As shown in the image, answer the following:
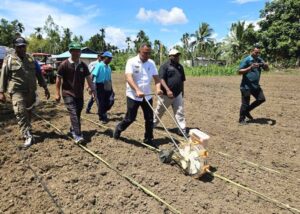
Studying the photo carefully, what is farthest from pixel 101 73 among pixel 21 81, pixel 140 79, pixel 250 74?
pixel 250 74

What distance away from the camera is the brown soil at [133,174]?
14.3 ft

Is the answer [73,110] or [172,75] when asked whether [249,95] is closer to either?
[172,75]

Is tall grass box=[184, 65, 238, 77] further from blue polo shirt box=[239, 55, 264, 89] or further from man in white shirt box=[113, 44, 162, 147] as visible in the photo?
man in white shirt box=[113, 44, 162, 147]

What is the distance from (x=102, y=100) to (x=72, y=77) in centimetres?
235

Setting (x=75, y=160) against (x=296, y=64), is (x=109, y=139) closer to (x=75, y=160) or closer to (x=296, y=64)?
(x=75, y=160)

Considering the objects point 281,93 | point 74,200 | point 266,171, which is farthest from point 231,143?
point 281,93

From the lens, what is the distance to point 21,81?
19.7ft

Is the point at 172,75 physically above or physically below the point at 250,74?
above

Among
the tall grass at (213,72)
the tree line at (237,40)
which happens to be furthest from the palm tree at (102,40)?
the tall grass at (213,72)

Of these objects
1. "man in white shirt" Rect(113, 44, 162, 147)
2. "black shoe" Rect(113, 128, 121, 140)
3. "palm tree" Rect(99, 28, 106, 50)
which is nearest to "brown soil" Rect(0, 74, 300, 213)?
"black shoe" Rect(113, 128, 121, 140)

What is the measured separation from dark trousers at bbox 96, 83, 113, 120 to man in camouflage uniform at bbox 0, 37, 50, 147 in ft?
7.61

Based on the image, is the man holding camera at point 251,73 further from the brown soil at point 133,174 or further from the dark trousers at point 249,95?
the brown soil at point 133,174

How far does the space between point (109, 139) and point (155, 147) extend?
93cm

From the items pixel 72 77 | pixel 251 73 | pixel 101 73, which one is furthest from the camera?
pixel 251 73
